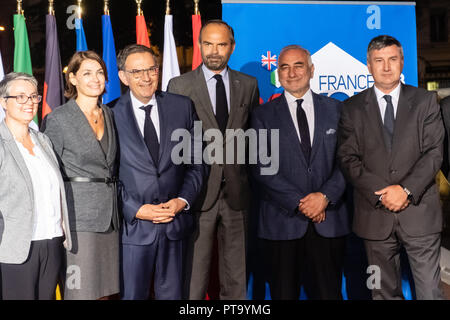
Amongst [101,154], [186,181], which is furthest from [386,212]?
[101,154]

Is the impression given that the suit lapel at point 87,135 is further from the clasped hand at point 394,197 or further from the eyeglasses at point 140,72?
the clasped hand at point 394,197

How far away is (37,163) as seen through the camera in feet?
9.49

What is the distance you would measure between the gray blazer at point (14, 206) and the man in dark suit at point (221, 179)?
3.66 feet

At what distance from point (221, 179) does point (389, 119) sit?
111 centimetres

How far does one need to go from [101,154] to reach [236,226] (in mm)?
1027

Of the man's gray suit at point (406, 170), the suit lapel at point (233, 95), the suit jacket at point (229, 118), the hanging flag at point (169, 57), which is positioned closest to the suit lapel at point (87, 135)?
the suit jacket at point (229, 118)

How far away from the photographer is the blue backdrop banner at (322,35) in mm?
4293

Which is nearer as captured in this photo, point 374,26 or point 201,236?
point 201,236

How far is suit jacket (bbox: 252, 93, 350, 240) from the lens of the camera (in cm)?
338

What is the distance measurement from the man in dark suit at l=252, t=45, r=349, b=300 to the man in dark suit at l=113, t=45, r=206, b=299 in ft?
1.67

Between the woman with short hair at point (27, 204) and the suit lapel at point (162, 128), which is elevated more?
the suit lapel at point (162, 128)

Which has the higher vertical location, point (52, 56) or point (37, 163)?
point (52, 56)

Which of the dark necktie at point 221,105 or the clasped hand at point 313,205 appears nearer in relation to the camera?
the clasped hand at point 313,205

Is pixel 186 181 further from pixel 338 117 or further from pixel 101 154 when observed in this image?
pixel 338 117
